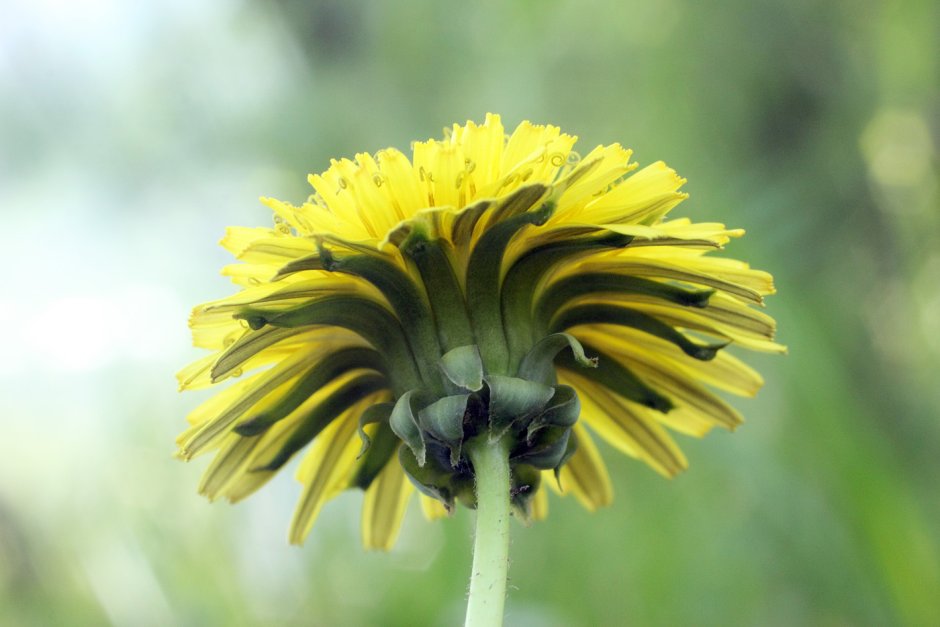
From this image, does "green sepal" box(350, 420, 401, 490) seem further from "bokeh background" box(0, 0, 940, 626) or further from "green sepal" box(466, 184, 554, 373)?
"bokeh background" box(0, 0, 940, 626)

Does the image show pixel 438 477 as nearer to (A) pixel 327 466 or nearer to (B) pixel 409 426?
(B) pixel 409 426

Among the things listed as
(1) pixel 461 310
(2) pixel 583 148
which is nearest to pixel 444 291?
(1) pixel 461 310

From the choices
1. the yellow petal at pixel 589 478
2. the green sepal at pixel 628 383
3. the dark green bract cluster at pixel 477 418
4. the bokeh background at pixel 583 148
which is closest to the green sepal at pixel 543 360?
the dark green bract cluster at pixel 477 418

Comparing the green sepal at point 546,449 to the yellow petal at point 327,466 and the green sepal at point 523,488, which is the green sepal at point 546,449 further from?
the yellow petal at point 327,466

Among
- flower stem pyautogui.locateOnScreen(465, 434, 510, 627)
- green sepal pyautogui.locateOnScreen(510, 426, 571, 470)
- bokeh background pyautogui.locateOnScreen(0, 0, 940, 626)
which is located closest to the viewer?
flower stem pyautogui.locateOnScreen(465, 434, 510, 627)

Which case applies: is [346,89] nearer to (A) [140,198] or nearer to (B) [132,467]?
(A) [140,198]

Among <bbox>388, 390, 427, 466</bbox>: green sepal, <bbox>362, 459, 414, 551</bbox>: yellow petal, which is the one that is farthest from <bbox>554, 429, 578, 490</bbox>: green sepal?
<bbox>362, 459, 414, 551</bbox>: yellow petal
